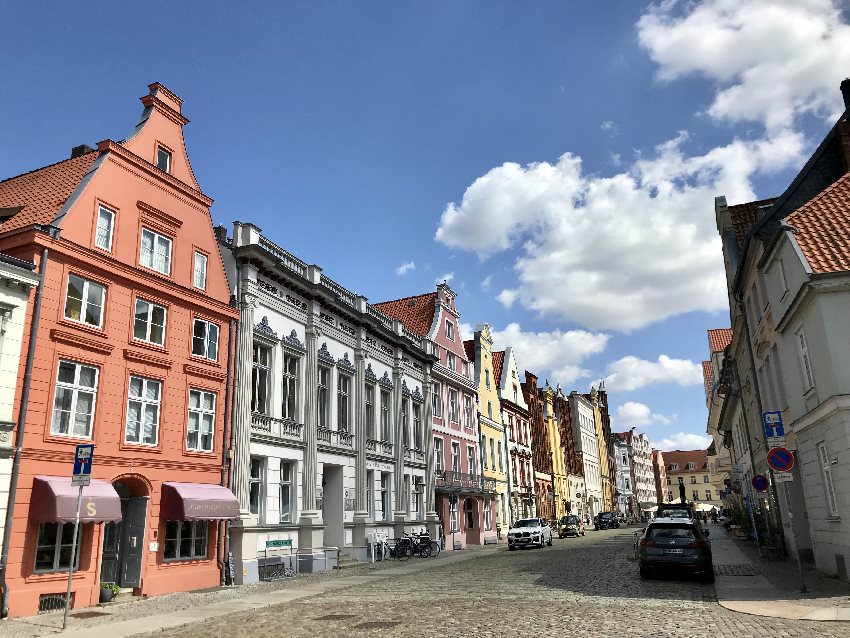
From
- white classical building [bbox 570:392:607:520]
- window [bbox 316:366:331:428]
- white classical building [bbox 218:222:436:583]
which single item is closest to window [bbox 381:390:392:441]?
white classical building [bbox 218:222:436:583]

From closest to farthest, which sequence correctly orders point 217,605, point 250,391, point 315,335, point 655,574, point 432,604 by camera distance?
point 432,604
point 217,605
point 655,574
point 250,391
point 315,335

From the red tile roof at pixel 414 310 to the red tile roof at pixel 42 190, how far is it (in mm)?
23637

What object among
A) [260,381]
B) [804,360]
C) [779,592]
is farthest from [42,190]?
[779,592]

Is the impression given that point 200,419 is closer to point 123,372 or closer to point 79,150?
point 123,372

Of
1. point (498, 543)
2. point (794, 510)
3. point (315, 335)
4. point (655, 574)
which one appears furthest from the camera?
point (498, 543)

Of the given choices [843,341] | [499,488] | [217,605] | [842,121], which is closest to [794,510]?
[843,341]

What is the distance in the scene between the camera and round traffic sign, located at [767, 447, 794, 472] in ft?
46.7

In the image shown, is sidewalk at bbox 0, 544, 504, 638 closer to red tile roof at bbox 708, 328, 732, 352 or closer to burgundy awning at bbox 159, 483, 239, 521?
burgundy awning at bbox 159, 483, 239, 521

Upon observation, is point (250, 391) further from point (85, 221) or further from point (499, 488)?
point (499, 488)

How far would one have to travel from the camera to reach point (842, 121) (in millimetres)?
20328

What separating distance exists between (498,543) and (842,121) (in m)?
33.4

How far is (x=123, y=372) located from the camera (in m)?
18.3

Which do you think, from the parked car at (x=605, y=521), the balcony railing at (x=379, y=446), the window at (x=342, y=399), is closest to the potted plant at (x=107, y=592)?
the window at (x=342, y=399)

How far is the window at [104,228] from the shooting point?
18422mm
